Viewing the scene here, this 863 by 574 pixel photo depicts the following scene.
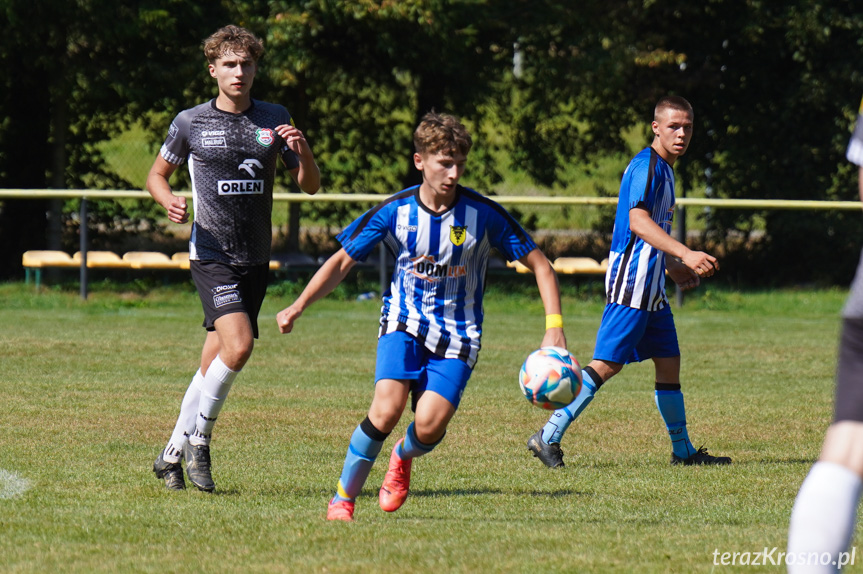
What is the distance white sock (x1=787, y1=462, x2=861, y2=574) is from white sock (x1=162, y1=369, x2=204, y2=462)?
11.8 ft

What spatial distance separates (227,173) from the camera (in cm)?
589

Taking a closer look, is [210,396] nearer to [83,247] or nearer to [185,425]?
[185,425]

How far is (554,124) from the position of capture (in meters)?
20.2

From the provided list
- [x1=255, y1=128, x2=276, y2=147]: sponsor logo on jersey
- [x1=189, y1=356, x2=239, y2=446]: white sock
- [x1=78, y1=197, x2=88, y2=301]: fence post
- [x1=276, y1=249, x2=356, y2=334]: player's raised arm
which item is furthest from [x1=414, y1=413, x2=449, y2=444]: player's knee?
[x1=78, y1=197, x2=88, y2=301]: fence post

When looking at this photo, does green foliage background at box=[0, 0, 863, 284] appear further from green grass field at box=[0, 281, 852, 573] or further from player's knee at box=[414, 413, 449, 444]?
player's knee at box=[414, 413, 449, 444]

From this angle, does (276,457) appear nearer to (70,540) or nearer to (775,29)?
(70,540)

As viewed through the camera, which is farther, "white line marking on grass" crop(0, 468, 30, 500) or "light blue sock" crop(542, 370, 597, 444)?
"light blue sock" crop(542, 370, 597, 444)

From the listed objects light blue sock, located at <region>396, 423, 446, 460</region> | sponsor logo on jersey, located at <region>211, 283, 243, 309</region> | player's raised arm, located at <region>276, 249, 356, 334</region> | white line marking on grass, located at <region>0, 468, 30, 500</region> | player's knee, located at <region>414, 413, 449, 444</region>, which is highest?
player's raised arm, located at <region>276, 249, 356, 334</region>

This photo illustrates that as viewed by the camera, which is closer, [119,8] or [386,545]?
[386,545]

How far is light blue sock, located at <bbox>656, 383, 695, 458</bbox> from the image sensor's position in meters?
6.82

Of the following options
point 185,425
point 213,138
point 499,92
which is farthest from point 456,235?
point 499,92

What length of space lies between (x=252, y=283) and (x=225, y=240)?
0.26m

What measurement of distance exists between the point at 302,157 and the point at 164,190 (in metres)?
0.73

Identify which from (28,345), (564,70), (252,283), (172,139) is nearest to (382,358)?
(252,283)
